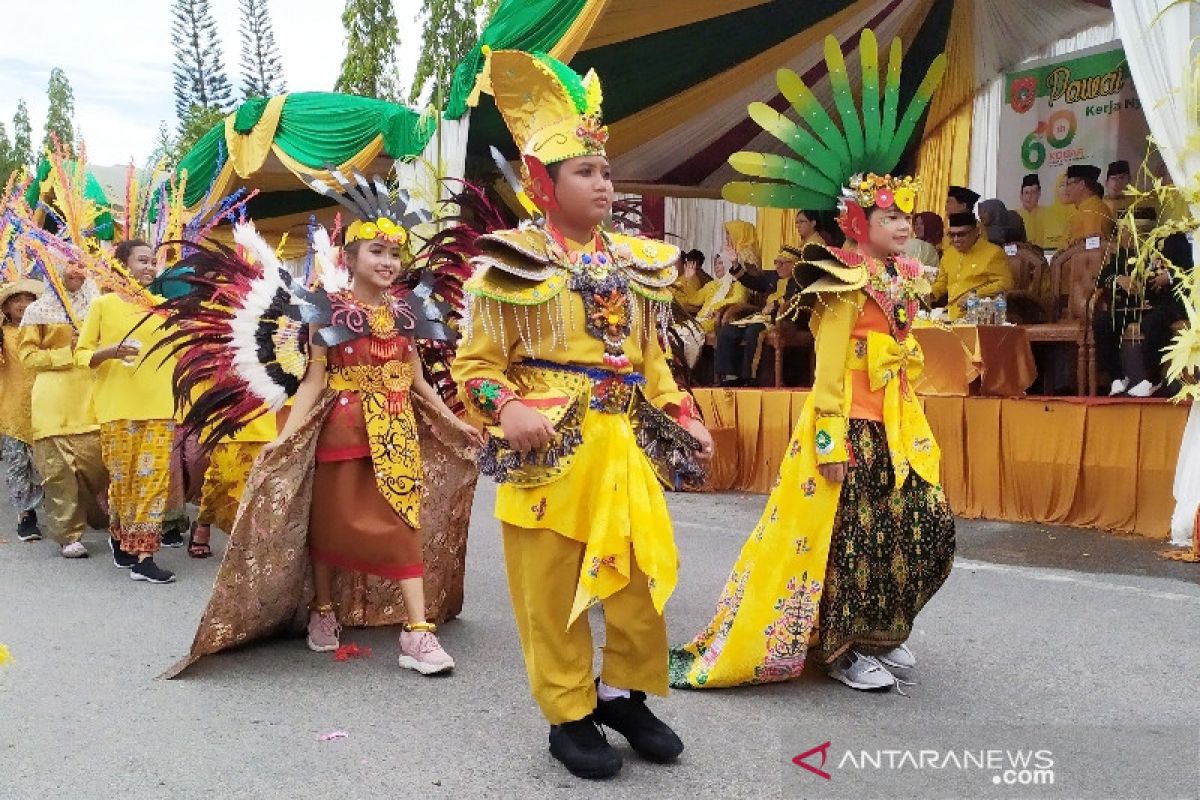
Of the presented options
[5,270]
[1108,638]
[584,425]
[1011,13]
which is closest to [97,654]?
[584,425]

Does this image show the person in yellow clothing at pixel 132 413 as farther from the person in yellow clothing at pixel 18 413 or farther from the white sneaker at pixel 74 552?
the person in yellow clothing at pixel 18 413

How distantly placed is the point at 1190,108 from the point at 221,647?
5.42 metres

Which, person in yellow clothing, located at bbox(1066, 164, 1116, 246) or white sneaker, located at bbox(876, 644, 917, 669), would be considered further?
person in yellow clothing, located at bbox(1066, 164, 1116, 246)

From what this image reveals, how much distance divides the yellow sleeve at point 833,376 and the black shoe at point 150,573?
3852 mm

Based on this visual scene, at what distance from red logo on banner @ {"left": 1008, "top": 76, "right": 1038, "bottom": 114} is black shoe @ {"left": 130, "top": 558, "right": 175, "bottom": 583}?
8.89m

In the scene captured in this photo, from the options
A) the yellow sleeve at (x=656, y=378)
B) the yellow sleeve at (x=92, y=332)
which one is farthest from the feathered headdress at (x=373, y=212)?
the yellow sleeve at (x=92, y=332)

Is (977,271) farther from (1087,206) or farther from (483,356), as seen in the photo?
(483,356)

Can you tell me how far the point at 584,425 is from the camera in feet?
10.1

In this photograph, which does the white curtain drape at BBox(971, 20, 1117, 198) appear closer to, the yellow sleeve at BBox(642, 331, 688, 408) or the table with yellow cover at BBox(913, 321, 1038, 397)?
the table with yellow cover at BBox(913, 321, 1038, 397)

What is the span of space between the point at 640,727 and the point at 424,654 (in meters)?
1.33

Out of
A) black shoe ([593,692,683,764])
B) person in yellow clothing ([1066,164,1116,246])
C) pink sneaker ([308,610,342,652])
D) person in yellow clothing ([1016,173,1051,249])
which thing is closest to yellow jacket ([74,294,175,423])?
pink sneaker ([308,610,342,652])

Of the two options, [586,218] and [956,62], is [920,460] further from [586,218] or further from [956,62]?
[956,62]

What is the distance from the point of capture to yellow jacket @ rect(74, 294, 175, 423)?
6203 mm

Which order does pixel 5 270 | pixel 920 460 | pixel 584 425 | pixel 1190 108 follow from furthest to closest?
pixel 5 270
pixel 1190 108
pixel 920 460
pixel 584 425
